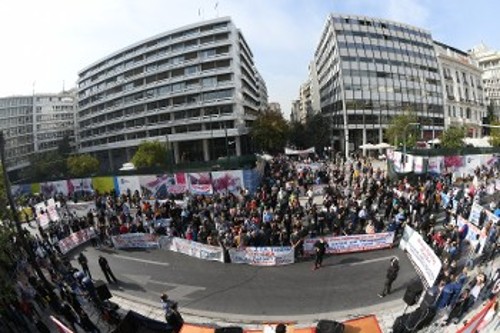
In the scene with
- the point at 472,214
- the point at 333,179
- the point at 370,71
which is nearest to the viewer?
the point at 472,214

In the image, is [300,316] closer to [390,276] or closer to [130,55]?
[390,276]

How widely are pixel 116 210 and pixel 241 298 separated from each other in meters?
15.5

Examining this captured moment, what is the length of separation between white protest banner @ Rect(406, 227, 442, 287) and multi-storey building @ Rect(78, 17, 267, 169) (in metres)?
43.2

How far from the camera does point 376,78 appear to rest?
67.7 metres

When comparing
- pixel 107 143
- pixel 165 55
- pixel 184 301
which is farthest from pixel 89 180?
pixel 107 143

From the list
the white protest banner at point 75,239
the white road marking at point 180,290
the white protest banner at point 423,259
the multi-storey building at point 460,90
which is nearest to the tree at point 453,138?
the multi-storey building at point 460,90

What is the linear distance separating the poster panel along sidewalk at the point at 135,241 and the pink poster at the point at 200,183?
348 inches

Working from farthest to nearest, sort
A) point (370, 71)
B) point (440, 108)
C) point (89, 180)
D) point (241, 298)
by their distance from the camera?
1. point (440, 108)
2. point (370, 71)
3. point (89, 180)
4. point (241, 298)

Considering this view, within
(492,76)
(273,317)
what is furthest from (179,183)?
(492,76)

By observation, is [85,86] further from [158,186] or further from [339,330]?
[339,330]

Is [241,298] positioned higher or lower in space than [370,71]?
lower

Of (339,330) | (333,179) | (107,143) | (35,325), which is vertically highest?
(107,143)

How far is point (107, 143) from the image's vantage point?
270 ft

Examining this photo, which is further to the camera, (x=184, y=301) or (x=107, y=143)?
(x=107, y=143)
